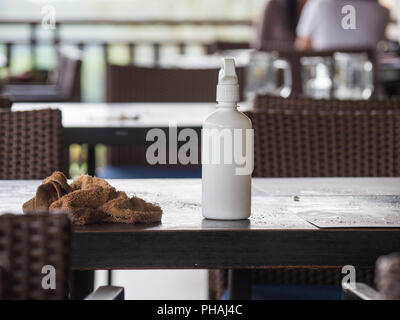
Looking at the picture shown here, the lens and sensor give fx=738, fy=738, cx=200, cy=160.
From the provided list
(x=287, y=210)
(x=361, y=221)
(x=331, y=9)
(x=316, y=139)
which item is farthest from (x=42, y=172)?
(x=331, y=9)

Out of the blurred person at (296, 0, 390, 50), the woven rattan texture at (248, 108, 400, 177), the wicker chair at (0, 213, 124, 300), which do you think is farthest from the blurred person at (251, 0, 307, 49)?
the wicker chair at (0, 213, 124, 300)

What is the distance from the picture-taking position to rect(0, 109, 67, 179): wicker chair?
162 centimetres

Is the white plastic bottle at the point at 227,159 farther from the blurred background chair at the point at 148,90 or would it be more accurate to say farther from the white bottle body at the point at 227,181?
the blurred background chair at the point at 148,90

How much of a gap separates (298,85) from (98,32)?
4286 millimetres

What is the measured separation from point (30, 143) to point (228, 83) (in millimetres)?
847

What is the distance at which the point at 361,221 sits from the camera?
913mm

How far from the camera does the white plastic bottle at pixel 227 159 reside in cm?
90

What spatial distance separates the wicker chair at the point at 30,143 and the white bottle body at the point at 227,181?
77 cm

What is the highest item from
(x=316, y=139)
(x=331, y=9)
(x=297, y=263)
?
(x=331, y=9)

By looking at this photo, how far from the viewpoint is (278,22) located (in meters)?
6.17

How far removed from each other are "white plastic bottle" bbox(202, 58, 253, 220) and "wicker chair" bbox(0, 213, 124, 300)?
13.9 inches

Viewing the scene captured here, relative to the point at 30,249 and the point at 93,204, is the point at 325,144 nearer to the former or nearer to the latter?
the point at 93,204

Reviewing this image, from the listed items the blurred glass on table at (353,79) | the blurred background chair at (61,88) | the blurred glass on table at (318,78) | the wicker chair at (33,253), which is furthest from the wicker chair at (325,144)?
the blurred background chair at (61,88)
